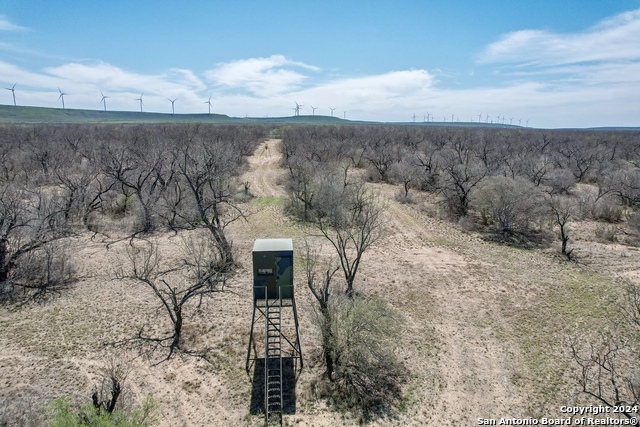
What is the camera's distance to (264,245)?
634 inches

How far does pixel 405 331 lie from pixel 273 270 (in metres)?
7.31

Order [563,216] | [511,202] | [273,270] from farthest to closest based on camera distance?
1. [511,202]
2. [563,216]
3. [273,270]

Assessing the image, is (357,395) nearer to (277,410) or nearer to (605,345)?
(277,410)

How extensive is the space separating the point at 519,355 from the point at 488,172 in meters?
27.5

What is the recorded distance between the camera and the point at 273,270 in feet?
51.3

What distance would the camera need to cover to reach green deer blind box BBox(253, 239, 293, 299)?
15.5 meters

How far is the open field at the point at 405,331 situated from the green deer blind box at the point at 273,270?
9.77 feet

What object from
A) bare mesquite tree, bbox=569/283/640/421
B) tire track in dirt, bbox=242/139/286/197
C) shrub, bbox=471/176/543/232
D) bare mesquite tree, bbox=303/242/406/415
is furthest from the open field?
tire track in dirt, bbox=242/139/286/197

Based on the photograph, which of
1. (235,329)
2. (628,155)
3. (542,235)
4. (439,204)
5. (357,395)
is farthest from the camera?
(628,155)

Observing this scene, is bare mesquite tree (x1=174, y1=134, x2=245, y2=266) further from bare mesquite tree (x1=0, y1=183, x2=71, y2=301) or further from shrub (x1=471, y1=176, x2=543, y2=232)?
shrub (x1=471, y1=176, x2=543, y2=232)

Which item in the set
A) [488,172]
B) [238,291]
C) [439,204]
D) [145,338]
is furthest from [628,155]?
[145,338]

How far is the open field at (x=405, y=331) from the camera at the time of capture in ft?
44.1

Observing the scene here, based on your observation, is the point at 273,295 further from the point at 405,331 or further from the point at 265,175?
the point at 265,175

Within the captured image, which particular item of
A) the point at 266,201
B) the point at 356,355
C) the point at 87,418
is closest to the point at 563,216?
the point at 356,355
